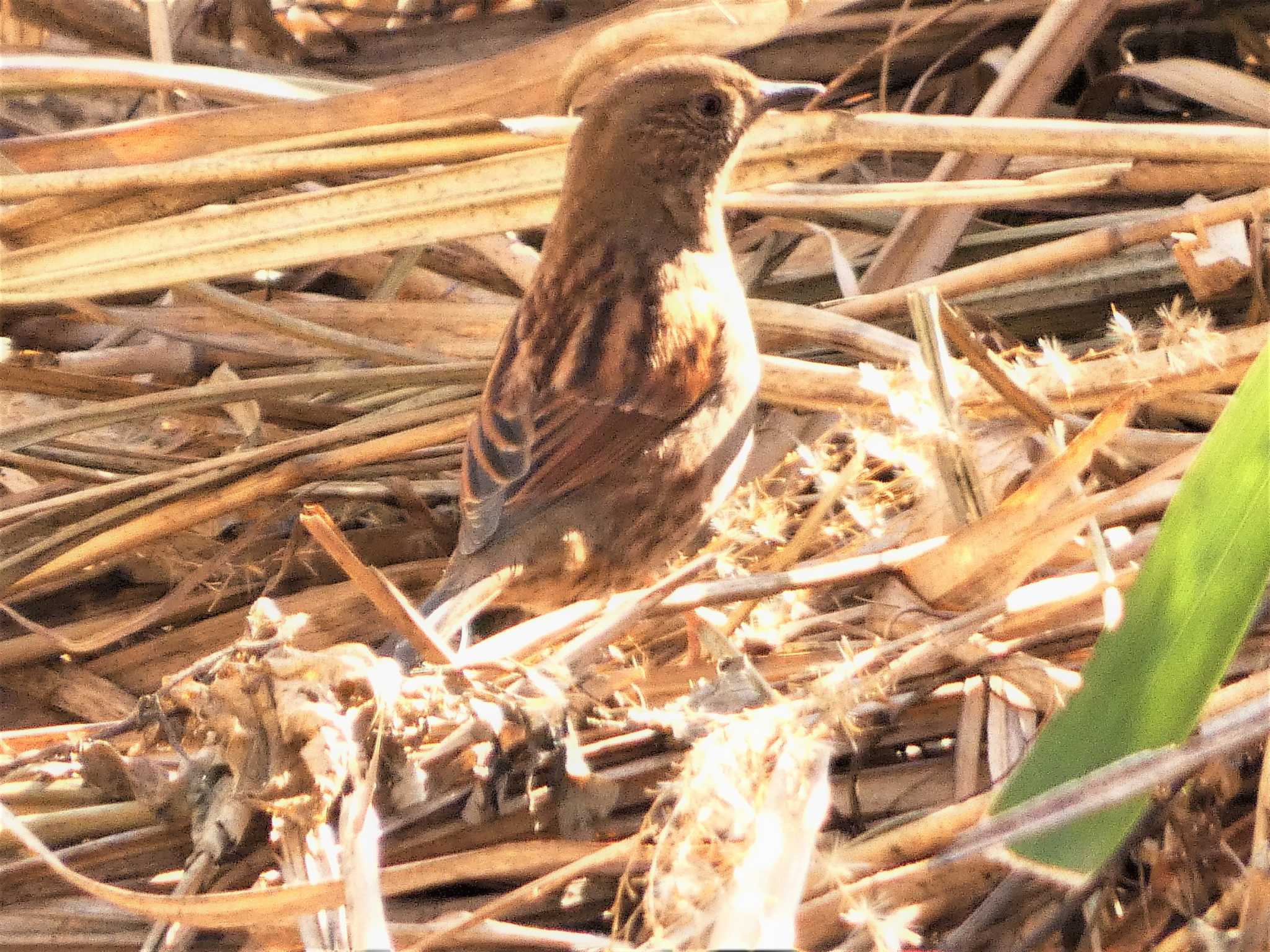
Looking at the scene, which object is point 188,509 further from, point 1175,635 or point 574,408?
point 1175,635

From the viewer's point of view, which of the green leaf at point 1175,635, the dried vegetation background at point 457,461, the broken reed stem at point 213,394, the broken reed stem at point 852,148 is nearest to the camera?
the green leaf at point 1175,635

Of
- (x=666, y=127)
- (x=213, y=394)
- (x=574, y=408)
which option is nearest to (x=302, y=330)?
(x=213, y=394)

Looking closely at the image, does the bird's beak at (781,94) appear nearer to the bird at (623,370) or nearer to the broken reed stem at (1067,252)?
the bird at (623,370)

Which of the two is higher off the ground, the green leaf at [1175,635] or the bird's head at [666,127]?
the bird's head at [666,127]

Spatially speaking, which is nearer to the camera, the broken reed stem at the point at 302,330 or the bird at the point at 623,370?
the bird at the point at 623,370

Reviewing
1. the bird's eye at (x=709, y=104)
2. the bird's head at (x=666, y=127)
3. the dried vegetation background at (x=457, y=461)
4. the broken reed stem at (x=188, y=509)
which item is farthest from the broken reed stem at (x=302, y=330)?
the bird's eye at (x=709, y=104)

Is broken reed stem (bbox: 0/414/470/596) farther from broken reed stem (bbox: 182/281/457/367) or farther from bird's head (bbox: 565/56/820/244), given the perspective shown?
bird's head (bbox: 565/56/820/244)

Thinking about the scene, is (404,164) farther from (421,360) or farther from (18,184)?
(18,184)

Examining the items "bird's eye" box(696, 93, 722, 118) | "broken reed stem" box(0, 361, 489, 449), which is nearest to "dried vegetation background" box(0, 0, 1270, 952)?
"broken reed stem" box(0, 361, 489, 449)
